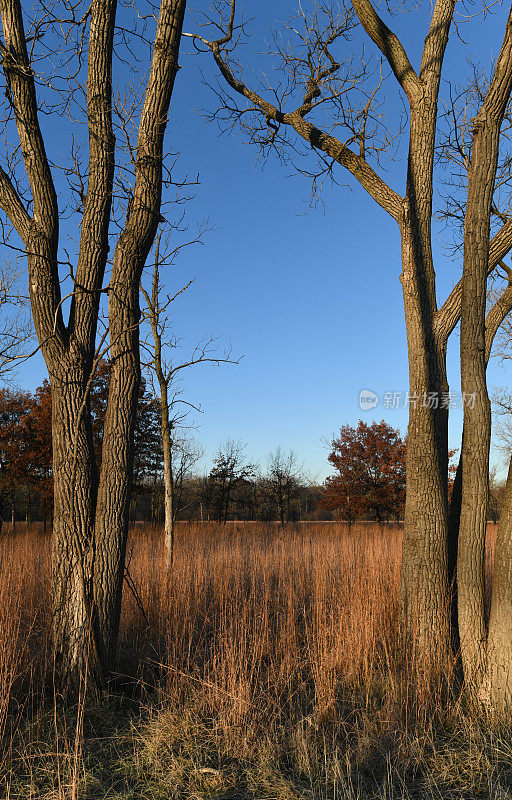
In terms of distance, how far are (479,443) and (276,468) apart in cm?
2209

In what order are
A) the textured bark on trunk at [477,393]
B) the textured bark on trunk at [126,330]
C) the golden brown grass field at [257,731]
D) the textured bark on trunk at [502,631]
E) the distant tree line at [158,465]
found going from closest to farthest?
the golden brown grass field at [257,731], the textured bark on trunk at [502,631], the textured bark on trunk at [126,330], the textured bark on trunk at [477,393], the distant tree line at [158,465]

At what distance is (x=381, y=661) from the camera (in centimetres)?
417

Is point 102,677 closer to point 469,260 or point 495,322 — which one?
point 469,260

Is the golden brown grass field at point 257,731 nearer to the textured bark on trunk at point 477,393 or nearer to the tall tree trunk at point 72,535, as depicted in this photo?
the tall tree trunk at point 72,535

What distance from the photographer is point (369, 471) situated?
19.0m

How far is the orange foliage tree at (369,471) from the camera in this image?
18.6m

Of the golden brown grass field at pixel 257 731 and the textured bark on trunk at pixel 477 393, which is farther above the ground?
the textured bark on trunk at pixel 477 393

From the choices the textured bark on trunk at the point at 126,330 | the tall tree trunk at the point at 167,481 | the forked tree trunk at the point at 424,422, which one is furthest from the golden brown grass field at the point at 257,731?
the tall tree trunk at the point at 167,481

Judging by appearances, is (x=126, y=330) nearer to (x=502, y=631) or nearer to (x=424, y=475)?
(x=424, y=475)

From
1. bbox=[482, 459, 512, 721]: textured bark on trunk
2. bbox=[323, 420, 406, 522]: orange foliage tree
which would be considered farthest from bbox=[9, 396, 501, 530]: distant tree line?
bbox=[482, 459, 512, 721]: textured bark on trunk

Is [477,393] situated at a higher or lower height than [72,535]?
higher

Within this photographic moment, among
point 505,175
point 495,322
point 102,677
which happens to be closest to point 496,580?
point 495,322

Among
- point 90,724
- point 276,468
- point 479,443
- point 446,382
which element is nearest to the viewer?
point 90,724

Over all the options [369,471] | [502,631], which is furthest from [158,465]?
[502,631]
